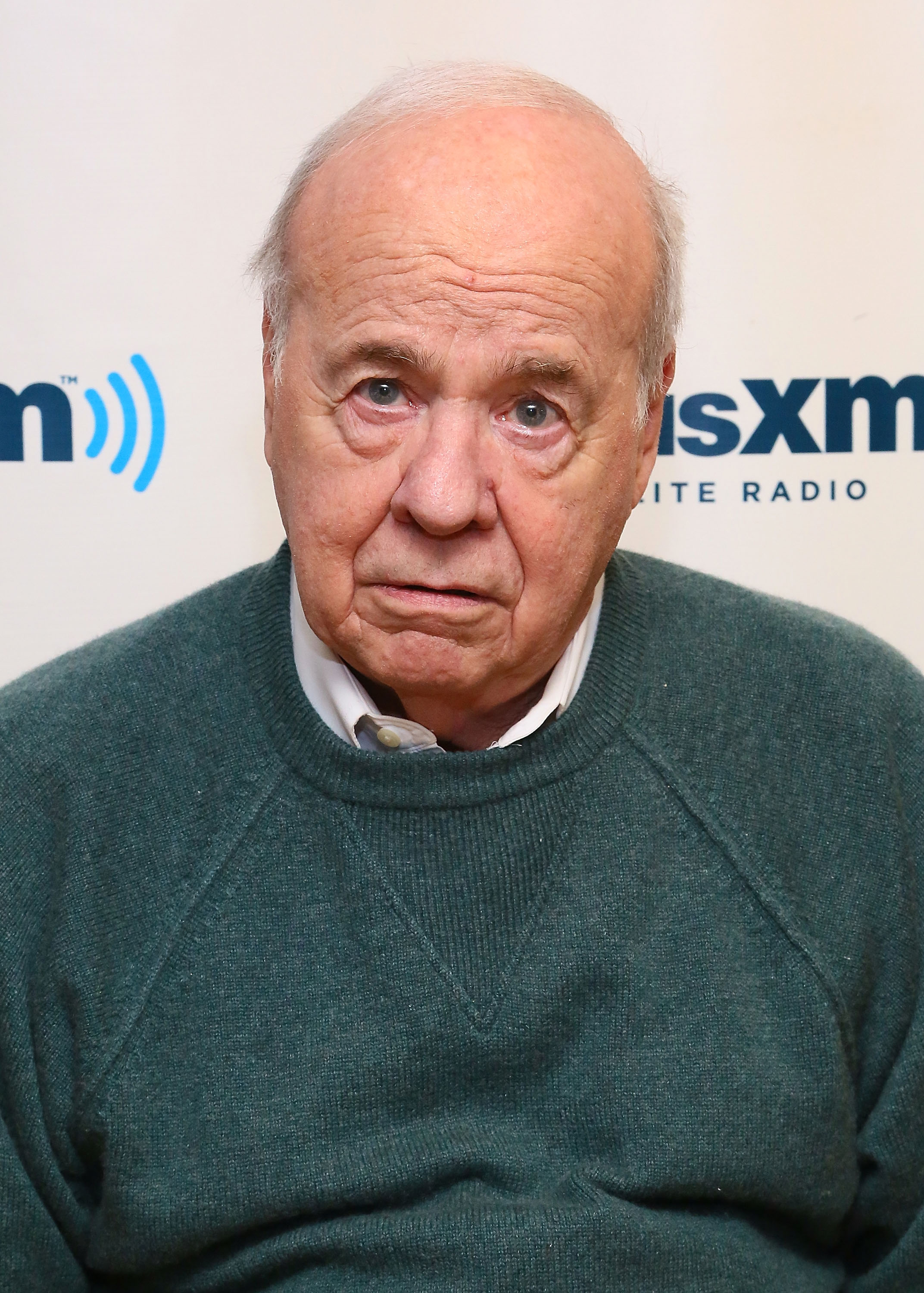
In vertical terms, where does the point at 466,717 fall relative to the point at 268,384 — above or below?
below

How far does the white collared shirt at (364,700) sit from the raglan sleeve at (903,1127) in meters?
0.35

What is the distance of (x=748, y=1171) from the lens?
123 cm

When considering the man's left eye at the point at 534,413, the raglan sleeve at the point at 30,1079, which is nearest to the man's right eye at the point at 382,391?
the man's left eye at the point at 534,413

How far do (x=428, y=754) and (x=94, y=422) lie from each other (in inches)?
31.2

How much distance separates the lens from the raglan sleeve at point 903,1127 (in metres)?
1.31

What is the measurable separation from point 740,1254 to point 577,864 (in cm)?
38

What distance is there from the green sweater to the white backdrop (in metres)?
0.47

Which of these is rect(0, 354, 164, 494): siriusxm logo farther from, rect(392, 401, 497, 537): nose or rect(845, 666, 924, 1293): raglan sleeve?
rect(845, 666, 924, 1293): raglan sleeve

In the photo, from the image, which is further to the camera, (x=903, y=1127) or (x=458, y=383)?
(x=903, y=1127)

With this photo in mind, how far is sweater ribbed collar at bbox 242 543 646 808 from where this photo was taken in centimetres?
126

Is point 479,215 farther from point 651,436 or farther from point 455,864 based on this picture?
point 455,864

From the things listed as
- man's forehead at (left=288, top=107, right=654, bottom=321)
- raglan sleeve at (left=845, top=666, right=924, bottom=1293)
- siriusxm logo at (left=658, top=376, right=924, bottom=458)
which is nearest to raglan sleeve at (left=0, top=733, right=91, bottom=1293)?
man's forehead at (left=288, top=107, right=654, bottom=321)

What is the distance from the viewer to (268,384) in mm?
1278

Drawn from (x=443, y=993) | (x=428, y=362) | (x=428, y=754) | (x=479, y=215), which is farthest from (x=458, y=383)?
(x=443, y=993)
